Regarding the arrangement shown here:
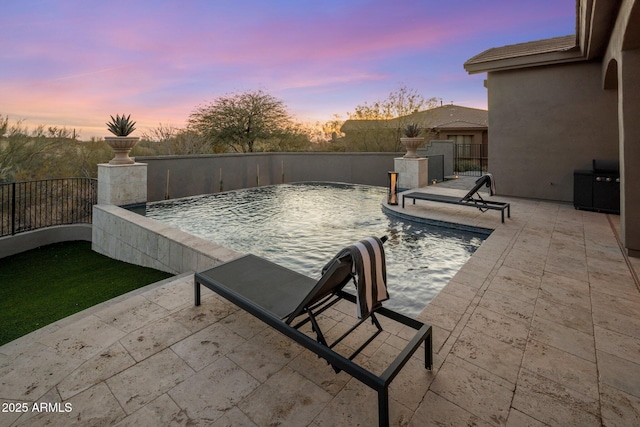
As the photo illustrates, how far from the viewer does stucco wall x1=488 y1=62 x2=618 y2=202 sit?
25.8 ft

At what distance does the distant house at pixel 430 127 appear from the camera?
688 inches

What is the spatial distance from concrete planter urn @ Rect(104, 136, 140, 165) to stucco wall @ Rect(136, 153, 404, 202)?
246 cm

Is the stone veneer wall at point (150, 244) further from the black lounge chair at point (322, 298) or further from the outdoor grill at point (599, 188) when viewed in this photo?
the outdoor grill at point (599, 188)

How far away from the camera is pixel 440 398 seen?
6.37ft

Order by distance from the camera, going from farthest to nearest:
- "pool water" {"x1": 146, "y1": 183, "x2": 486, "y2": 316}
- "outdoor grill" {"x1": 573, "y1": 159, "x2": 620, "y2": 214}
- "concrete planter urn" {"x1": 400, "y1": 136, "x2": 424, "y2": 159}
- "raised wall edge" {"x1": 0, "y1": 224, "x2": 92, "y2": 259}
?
1. "concrete planter urn" {"x1": 400, "y1": 136, "x2": 424, "y2": 159}
2. "raised wall edge" {"x1": 0, "y1": 224, "x2": 92, "y2": 259}
3. "outdoor grill" {"x1": 573, "y1": 159, "x2": 620, "y2": 214}
4. "pool water" {"x1": 146, "y1": 183, "x2": 486, "y2": 316}

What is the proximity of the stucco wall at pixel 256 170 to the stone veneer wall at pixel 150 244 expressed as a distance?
12.9 ft

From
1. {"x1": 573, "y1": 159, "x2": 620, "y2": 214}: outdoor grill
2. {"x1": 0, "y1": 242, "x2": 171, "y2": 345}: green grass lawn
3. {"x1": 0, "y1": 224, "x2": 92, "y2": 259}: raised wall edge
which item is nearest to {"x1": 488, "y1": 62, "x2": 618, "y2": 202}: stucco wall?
{"x1": 573, "y1": 159, "x2": 620, "y2": 214}: outdoor grill

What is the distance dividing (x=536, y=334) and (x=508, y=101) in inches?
341

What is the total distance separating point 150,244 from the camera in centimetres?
552

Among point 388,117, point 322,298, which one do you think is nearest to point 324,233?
point 322,298

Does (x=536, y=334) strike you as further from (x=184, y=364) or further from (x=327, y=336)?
(x=184, y=364)

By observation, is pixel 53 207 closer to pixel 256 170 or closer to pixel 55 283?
pixel 55 283

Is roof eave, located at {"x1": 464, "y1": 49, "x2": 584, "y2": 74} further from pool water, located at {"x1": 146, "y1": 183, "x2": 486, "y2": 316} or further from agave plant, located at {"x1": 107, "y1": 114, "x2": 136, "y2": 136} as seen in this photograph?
agave plant, located at {"x1": 107, "y1": 114, "x2": 136, "y2": 136}

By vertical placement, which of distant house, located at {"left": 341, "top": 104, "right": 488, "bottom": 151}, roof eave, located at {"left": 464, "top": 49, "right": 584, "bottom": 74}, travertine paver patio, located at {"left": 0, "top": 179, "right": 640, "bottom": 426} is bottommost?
travertine paver patio, located at {"left": 0, "top": 179, "right": 640, "bottom": 426}
